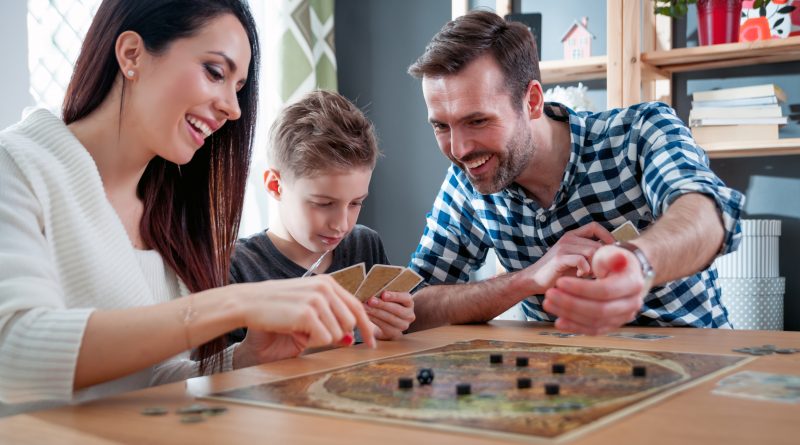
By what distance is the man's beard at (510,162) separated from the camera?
2.12m

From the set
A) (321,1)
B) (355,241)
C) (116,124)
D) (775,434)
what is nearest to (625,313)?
(775,434)

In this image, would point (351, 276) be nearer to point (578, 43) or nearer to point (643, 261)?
point (643, 261)

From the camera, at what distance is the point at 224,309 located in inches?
43.1

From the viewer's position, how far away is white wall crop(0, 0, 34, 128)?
251cm

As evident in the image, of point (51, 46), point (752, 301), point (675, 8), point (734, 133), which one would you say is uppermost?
point (675, 8)

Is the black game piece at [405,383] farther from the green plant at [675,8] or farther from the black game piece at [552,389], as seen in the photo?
the green plant at [675,8]

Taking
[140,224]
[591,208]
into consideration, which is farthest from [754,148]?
[140,224]

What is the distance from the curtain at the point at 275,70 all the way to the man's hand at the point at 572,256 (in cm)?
206

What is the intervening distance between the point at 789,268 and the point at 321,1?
99.8 inches

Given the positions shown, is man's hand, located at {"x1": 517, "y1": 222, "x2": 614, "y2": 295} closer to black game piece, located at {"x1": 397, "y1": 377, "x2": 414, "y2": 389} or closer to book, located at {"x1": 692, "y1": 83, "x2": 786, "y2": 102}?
black game piece, located at {"x1": 397, "y1": 377, "x2": 414, "y2": 389}

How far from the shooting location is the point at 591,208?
2.14m

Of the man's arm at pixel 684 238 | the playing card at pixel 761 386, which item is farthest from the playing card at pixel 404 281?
the playing card at pixel 761 386

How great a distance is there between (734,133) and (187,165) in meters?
2.29

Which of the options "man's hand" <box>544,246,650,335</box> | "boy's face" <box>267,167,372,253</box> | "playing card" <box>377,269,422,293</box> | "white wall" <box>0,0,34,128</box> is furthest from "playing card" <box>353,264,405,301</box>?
"white wall" <box>0,0,34,128</box>
